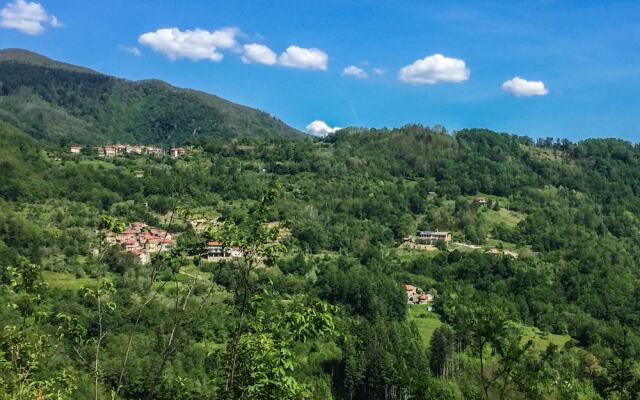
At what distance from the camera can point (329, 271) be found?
64.3 metres

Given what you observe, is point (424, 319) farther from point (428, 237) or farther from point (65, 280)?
point (65, 280)

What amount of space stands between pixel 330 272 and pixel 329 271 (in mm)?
667

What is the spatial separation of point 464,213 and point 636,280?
29.5 meters

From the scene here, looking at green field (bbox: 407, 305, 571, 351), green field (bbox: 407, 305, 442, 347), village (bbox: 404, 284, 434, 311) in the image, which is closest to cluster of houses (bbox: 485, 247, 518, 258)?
village (bbox: 404, 284, 434, 311)

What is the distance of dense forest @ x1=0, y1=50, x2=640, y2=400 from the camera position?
20.6ft

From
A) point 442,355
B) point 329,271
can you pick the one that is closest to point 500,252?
point 329,271

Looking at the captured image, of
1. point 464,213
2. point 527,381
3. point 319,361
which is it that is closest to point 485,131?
point 464,213

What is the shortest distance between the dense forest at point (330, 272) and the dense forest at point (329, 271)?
0.34ft

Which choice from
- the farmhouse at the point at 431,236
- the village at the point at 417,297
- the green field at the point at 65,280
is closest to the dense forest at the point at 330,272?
the green field at the point at 65,280

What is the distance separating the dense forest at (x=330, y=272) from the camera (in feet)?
20.6

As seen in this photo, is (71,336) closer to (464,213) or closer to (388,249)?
(388,249)

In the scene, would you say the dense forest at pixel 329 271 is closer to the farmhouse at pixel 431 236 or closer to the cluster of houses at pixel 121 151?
the farmhouse at pixel 431 236

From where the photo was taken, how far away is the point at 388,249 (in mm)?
81250

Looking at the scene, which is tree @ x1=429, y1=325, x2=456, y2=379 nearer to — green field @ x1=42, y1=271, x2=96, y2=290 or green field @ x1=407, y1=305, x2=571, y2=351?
green field @ x1=407, y1=305, x2=571, y2=351
